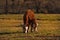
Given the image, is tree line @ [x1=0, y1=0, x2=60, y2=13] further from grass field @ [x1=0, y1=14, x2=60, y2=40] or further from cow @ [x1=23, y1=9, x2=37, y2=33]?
cow @ [x1=23, y1=9, x2=37, y2=33]

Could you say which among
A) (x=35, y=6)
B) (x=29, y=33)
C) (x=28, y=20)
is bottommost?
(x=35, y=6)

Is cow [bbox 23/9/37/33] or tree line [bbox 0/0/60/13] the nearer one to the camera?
cow [bbox 23/9/37/33]

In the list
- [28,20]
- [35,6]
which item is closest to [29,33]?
[28,20]

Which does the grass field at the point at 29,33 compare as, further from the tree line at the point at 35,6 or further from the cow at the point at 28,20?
the tree line at the point at 35,6

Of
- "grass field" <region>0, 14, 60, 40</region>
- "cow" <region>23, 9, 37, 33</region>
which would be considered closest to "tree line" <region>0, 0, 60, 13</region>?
"grass field" <region>0, 14, 60, 40</region>

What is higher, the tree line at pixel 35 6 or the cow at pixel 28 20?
the cow at pixel 28 20

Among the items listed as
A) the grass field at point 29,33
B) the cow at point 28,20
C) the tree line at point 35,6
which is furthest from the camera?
the tree line at point 35,6

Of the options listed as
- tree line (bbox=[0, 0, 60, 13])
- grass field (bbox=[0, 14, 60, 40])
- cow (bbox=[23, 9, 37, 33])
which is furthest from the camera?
tree line (bbox=[0, 0, 60, 13])

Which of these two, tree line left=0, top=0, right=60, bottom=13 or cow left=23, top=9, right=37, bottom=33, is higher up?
cow left=23, top=9, right=37, bottom=33

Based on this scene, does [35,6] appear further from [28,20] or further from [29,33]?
[29,33]

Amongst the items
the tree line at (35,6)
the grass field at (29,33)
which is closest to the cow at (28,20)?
the grass field at (29,33)

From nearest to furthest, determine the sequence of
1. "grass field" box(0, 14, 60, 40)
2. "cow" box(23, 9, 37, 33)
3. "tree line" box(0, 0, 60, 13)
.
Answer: "grass field" box(0, 14, 60, 40), "cow" box(23, 9, 37, 33), "tree line" box(0, 0, 60, 13)

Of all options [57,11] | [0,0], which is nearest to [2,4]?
[0,0]

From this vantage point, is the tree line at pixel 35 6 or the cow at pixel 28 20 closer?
the cow at pixel 28 20
